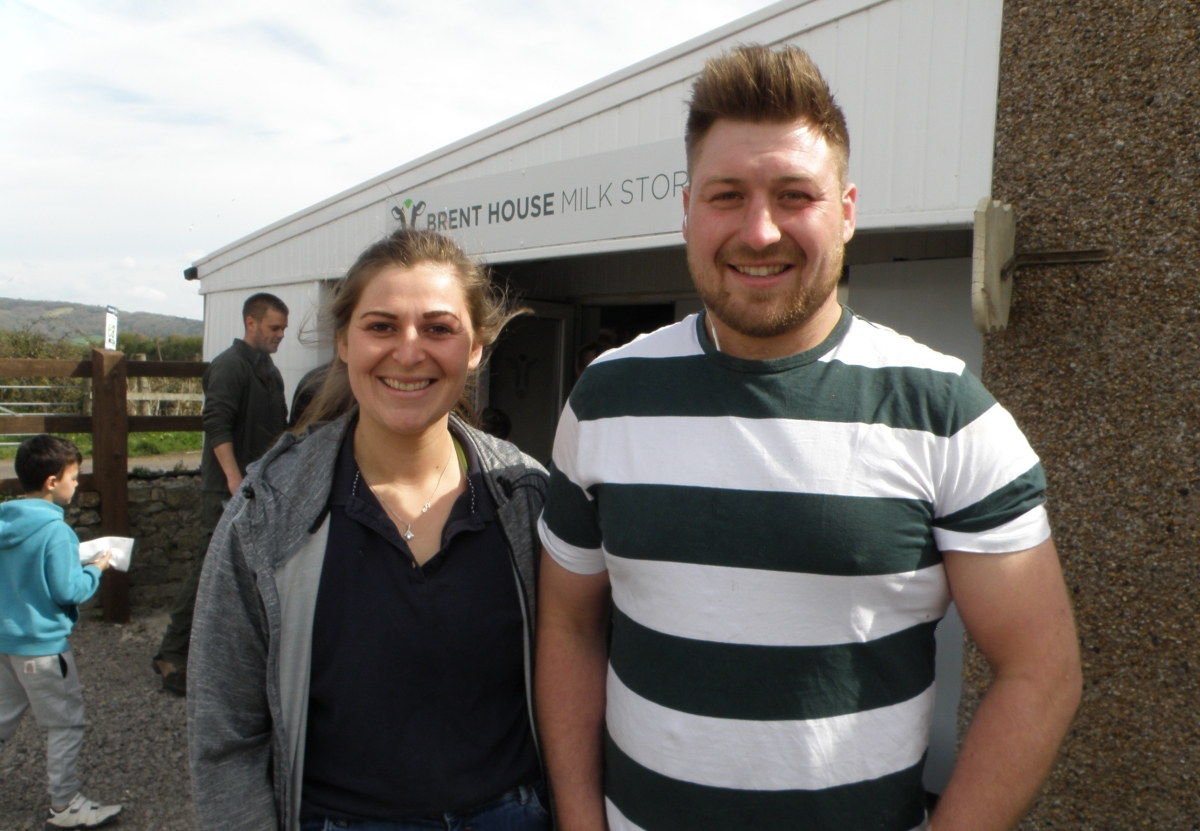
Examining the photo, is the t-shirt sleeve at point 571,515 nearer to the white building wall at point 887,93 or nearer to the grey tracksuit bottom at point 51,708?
the white building wall at point 887,93

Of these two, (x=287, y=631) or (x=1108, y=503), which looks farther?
(x=1108, y=503)

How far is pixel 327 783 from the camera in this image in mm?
1551

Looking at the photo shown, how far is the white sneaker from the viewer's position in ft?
11.7

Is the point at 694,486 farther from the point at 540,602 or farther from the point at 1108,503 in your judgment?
the point at 1108,503

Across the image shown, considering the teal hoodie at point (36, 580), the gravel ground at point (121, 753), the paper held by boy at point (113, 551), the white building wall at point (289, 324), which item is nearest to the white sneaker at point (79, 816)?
the gravel ground at point (121, 753)

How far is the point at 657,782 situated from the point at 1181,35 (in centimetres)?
255

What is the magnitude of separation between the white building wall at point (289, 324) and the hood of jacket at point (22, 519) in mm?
2464

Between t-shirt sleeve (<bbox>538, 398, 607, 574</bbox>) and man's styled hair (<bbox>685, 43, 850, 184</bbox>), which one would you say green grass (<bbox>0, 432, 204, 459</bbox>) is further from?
man's styled hair (<bbox>685, 43, 850, 184</bbox>)

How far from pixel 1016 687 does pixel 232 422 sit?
4.79m

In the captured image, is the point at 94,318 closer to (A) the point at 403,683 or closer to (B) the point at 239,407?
(B) the point at 239,407

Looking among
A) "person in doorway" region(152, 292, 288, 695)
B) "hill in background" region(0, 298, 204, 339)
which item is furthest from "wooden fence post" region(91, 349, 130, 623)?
"hill in background" region(0, 298, 204, 339)

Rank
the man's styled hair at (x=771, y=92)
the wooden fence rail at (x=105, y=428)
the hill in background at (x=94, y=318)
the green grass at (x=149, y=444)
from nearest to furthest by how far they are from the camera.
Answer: the man's styled hair at (x=771, y=92)
the wooden fence rail at (x=105, y=428)
the green grass at (x=149, y=444)
the hill in background at (x=94, y=318)

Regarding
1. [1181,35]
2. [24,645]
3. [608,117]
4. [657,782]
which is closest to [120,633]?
[24,645]

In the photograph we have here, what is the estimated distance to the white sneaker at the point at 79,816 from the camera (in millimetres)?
3557
